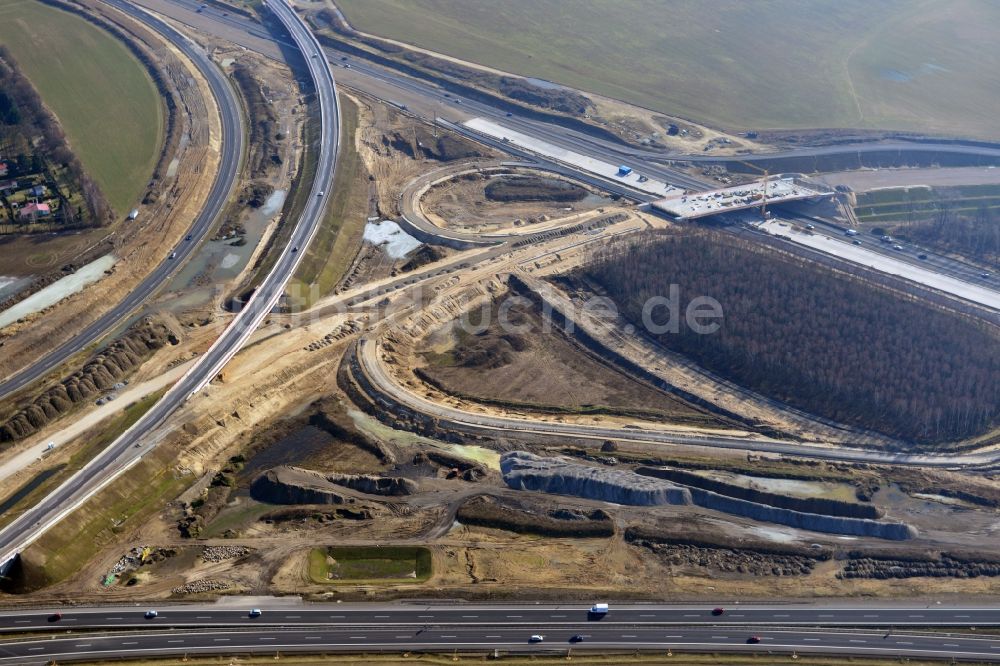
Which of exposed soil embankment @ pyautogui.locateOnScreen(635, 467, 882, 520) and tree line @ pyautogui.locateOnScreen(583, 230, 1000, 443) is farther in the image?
tree line @ pyautogui.locateOnScreen(583, 230, 1000, 443)

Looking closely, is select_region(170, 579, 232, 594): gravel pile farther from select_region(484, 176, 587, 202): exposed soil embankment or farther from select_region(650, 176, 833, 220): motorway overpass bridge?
select_region(650, 176, 833, 220): motorway overpass bridge

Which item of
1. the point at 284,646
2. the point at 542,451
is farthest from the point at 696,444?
the point at 284,646

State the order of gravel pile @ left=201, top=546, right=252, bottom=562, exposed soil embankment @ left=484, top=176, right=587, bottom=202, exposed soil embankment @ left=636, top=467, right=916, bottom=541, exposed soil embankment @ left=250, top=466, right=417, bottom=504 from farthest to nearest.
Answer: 1. exposed soil embankment @ left=484, top=176, right=587, bottom=202
2. exposed soil embankment @ left=250, top=466, right=417, bottom=504
3. exposed soil embankment @ left=636, top=467, right=916, bottom=541
4. gravel pile @ left=201, top=546, right=252, bottom=562

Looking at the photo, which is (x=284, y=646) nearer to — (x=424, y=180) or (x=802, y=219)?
(x=424, y=180)

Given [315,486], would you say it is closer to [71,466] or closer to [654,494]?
[71,466]

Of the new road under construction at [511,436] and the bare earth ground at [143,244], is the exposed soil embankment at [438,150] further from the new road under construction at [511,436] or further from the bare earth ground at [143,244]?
the bare earth ground at [143,244]

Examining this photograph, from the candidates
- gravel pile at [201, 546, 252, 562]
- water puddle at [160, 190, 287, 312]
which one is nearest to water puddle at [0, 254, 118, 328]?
water puddle at [160, 190, 287, 312]
